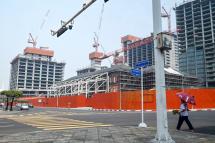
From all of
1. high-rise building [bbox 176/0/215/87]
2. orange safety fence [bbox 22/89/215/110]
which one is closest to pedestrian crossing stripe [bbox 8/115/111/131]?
orange safety fence [bbox 22/89/215/110]

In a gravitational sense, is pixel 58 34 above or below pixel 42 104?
above

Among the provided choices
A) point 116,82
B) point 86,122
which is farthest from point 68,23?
point 116,82

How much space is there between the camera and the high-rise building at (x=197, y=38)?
133 metres

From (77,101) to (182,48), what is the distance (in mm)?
112164

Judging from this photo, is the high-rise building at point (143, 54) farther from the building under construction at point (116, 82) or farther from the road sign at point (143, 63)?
the road sign at point (143, 63)

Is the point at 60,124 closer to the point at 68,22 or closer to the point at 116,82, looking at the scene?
the point at 68,22

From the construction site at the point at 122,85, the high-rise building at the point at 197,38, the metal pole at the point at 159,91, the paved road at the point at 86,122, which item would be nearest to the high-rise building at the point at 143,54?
the construction site at the point at 122,85

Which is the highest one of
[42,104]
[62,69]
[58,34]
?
[62,69]

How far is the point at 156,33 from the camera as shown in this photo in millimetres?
7785

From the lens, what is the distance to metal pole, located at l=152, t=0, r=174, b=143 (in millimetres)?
7341

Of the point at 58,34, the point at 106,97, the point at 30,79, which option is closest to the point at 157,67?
the point at 58,34

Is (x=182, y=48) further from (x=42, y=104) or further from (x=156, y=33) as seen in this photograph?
(x=156, y=33)

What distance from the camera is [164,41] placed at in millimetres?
7492

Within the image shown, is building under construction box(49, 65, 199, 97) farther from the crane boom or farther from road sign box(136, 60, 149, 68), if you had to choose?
road sign box(136, 60, 149, 68)
